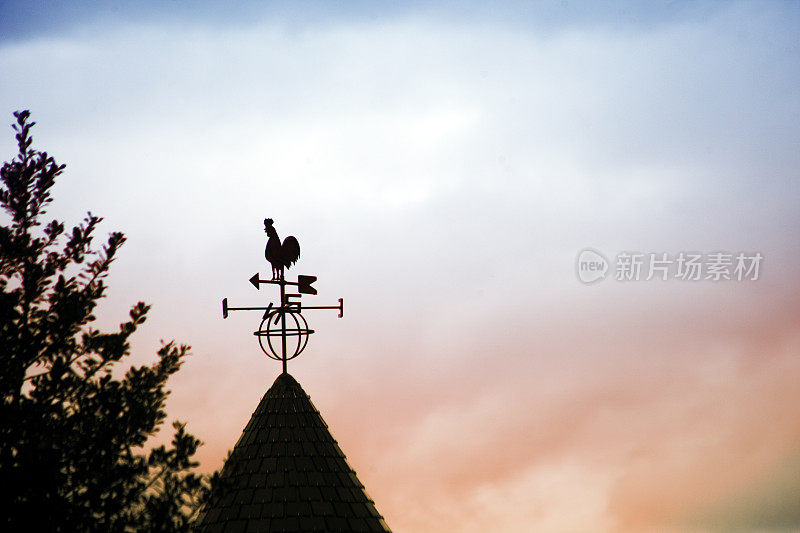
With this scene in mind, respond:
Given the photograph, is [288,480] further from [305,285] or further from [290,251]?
[290,251]

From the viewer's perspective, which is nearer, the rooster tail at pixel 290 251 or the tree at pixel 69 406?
the tree at pixel 69 406

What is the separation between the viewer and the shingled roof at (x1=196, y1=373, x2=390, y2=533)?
482 inches

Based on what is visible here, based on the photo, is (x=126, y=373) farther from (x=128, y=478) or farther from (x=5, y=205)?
(x=5, y=205)

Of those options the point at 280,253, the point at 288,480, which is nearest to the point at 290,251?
the point at 280,253

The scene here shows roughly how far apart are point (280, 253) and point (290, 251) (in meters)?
0.15

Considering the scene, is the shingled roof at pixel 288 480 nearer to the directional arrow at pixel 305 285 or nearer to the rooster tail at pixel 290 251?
the directional arrow at pixel 305 285

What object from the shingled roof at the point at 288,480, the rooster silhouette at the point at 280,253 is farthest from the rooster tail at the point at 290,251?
the shingled roof at the point at 288,480

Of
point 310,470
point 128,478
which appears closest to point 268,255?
point 310,470

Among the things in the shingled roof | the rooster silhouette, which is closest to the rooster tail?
the rooster silhouette

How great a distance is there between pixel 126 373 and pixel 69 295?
44.7 inches

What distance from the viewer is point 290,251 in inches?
579

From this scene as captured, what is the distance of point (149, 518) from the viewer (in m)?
11.0

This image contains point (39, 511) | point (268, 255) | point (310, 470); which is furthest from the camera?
point (268, 255)

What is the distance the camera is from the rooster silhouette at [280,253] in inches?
576
